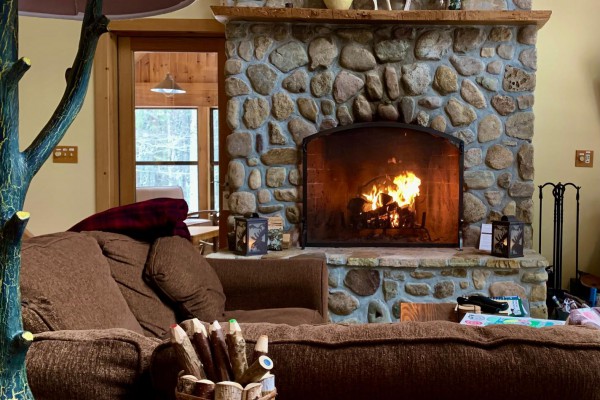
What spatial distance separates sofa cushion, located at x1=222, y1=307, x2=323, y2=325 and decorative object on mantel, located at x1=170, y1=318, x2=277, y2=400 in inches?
58.4

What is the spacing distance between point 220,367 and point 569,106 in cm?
424

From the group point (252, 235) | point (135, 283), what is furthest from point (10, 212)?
point (252, 235)

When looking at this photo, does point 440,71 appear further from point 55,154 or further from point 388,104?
point 55,154

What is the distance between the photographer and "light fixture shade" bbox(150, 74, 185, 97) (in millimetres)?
4758

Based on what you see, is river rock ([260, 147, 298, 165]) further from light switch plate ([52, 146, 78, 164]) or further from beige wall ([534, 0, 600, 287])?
beige wall ([534, 0, 600, 287])

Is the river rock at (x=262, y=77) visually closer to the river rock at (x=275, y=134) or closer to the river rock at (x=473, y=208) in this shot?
the river rock at (x=275, y=134)

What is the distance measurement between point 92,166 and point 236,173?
117 centimetres

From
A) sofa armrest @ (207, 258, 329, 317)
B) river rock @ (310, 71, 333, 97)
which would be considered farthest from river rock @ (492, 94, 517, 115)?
sofa armrest @ (207, 258, 329, 317)

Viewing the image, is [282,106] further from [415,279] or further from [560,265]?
[560,265]

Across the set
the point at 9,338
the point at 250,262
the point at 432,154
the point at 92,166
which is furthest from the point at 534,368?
the point at 92,166

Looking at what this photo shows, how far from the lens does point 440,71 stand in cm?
418

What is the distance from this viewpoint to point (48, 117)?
15.2 feet

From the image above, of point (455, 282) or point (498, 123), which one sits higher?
point (498, 123)

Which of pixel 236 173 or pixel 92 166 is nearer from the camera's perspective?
pixel 236 173
